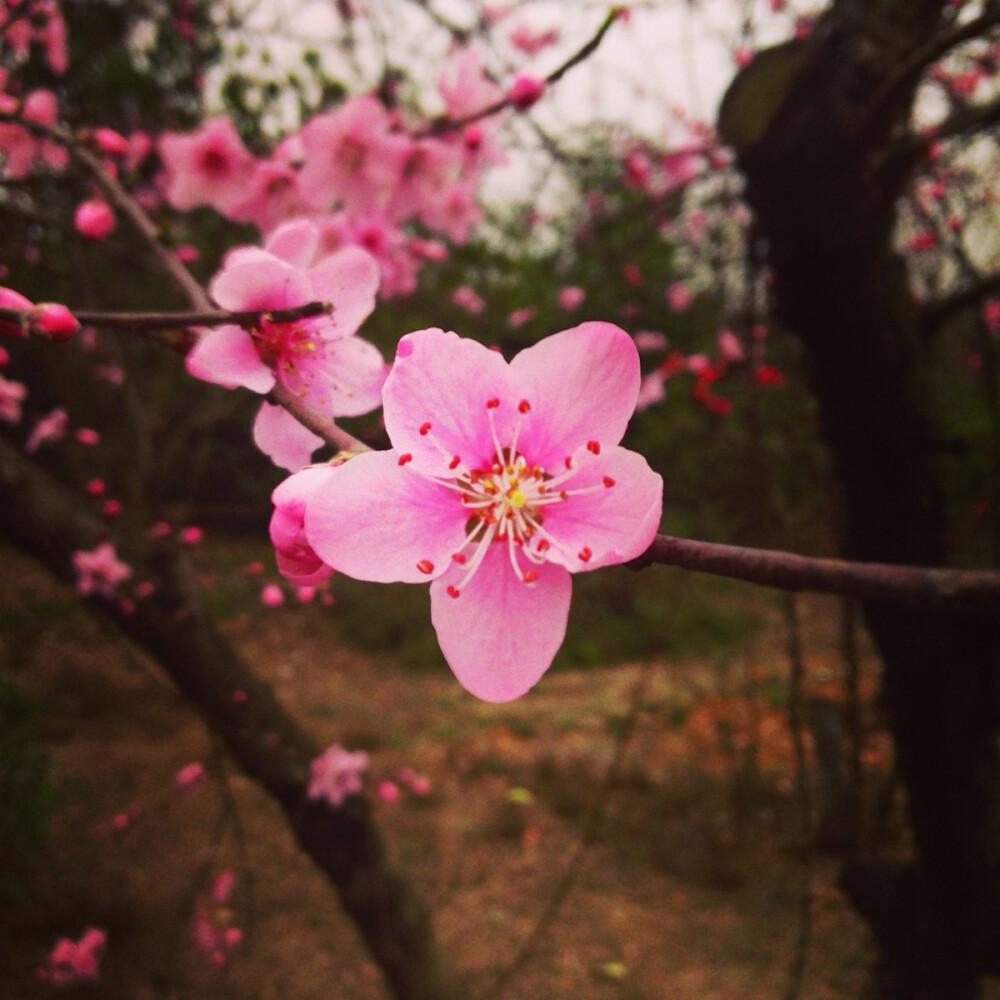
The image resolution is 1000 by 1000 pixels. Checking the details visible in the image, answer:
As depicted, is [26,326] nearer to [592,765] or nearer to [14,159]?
[14,159]

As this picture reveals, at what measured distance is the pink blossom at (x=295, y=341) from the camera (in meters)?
0.55

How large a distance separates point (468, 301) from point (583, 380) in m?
4.84

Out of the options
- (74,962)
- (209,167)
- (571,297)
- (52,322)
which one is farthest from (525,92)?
(571,297)

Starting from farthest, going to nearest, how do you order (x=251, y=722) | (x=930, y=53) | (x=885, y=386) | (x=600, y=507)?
(x=251, y=722)
(x=885, y=386)
(x=930, y=53)
(x=600, y=507)

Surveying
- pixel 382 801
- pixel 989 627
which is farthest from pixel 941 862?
pixel 382 801

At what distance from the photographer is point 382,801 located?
373 cm

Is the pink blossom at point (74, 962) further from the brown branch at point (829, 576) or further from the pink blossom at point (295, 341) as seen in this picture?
the brown branch at point (829, 576)

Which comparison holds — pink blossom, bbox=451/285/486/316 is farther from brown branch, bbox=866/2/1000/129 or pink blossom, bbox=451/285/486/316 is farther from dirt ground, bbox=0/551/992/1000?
brown branch, bbox=866/2/1000/129

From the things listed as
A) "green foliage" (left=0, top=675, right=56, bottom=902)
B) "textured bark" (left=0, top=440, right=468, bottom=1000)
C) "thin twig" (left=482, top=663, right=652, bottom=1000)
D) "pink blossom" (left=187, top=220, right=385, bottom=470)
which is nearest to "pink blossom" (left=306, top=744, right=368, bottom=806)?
"textured bark" (left=0, top=440, right=468, bottom=1000)

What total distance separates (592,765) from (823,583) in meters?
3.99

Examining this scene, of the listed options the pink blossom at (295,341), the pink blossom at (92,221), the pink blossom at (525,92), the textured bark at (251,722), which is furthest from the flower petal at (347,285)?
the textured bark at (251,722)

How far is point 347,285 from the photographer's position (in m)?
0.64

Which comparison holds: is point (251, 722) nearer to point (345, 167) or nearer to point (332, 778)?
point (332, 778)

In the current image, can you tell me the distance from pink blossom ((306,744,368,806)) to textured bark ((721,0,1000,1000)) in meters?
1.44
